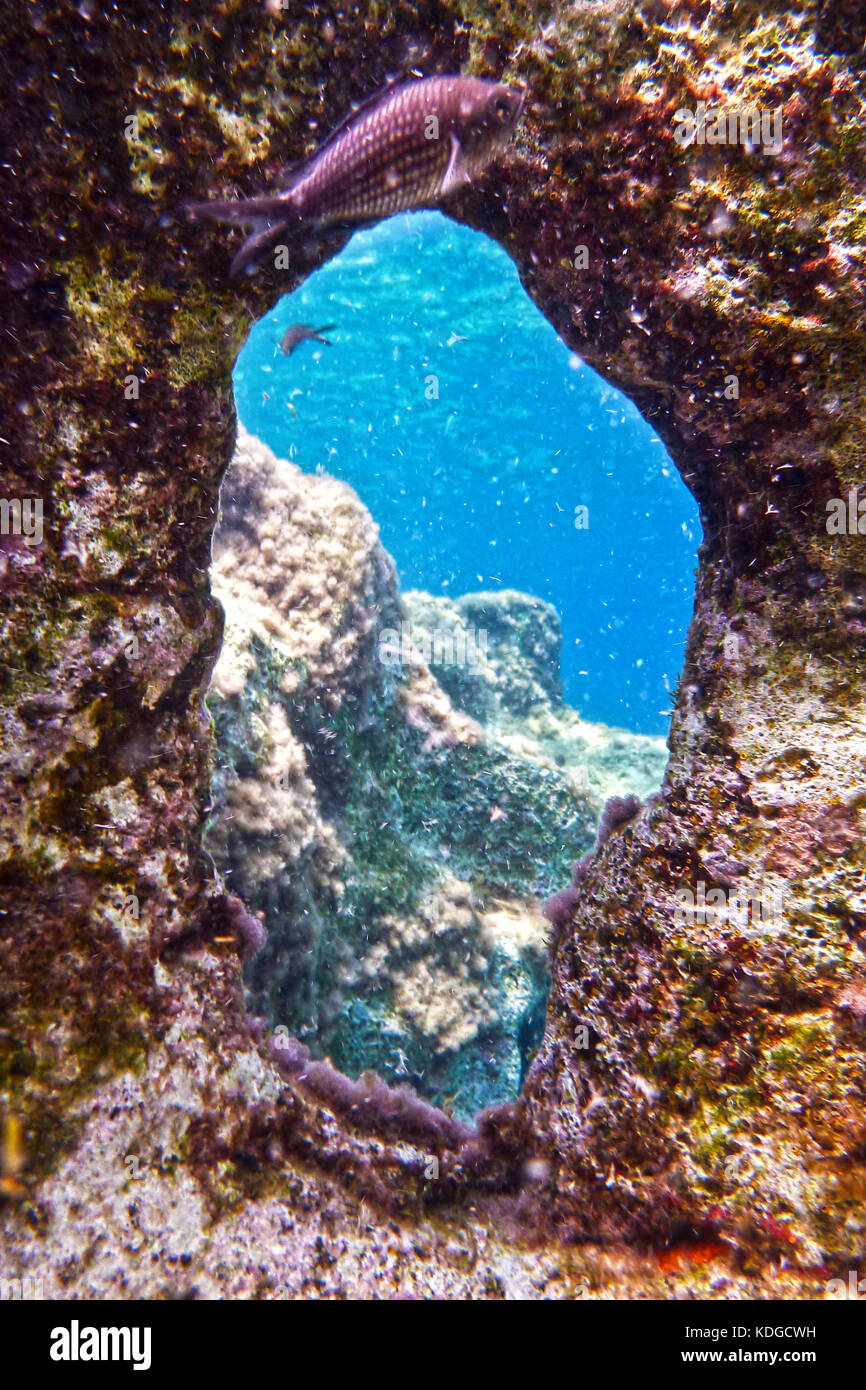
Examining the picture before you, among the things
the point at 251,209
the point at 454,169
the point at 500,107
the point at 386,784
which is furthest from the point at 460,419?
the point at 251,209

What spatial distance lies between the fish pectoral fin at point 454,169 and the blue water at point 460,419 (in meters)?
2.15

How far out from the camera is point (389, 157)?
6.38 ft

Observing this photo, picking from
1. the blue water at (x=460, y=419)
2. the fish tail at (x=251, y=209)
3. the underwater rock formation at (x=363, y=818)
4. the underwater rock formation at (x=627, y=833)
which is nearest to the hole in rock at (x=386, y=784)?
the underwater rock formation at (x=363, y=818)

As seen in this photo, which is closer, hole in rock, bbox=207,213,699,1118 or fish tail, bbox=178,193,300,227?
fish tail, bbox=178,193,300,227

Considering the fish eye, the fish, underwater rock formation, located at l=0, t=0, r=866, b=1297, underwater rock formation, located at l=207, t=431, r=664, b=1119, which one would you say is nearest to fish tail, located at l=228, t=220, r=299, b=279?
the fish

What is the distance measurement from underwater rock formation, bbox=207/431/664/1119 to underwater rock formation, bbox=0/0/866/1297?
78.8 inches

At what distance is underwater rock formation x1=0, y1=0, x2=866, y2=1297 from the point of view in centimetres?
181

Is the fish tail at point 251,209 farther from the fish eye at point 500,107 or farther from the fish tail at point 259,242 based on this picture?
the fish eye at point 500,107

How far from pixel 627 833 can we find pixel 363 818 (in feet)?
Result: 12.8

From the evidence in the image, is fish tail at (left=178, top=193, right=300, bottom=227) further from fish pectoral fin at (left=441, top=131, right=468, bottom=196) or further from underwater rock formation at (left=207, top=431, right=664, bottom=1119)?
underwater rock formation at (left=207, top=431, right=664, bottom=1119)

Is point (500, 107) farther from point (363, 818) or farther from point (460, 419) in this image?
point (460, 419)

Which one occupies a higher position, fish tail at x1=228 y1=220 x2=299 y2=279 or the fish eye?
the fish eye

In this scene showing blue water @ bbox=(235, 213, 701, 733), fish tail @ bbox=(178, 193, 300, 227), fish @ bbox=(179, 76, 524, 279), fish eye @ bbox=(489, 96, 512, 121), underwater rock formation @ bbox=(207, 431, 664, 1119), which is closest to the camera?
fish tail @ bbox=(178, 193, 300, 227)

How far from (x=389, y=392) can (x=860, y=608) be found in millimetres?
38509
